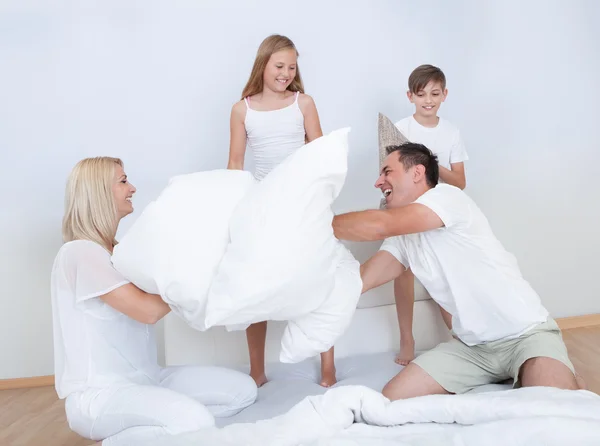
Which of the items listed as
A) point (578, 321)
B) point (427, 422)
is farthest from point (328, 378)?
point (578, 321)

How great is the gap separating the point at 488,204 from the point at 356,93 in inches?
36.5

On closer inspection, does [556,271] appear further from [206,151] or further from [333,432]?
[333,432]

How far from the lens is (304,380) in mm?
2590

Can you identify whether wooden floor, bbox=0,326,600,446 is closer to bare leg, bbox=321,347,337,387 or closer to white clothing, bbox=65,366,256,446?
white clothing, bbox=65,366,256,446

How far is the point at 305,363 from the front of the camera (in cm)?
272

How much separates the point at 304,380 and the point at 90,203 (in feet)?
3.31

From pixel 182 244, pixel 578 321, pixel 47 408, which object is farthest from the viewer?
pixel 578 321

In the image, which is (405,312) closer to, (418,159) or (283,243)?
(418,159)

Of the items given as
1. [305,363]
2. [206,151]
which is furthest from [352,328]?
[206,151]

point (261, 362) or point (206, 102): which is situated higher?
point (206, 102)

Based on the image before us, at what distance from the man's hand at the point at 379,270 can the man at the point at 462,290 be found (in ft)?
0.09

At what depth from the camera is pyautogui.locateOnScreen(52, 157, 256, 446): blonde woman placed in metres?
1.96

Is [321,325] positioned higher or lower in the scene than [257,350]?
higher

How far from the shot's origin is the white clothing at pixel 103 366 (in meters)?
1.94
